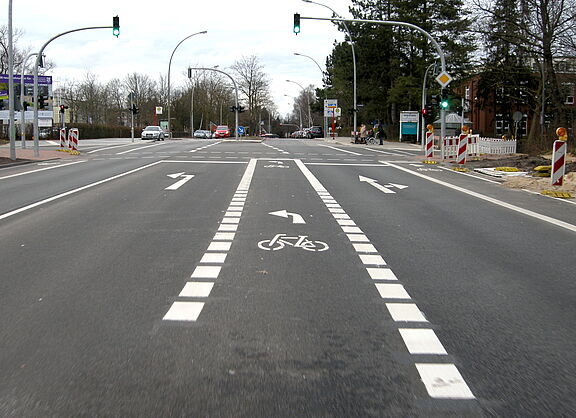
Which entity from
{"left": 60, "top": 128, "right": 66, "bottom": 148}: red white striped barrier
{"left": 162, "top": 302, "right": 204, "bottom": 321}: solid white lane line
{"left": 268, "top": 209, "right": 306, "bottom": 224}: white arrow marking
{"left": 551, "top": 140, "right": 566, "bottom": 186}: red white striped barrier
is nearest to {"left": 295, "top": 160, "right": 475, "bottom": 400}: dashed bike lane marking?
{"left": 162, "top": 302, "right": 204, "bottom": 321}: solid white lane line

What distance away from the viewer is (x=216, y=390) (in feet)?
11.4

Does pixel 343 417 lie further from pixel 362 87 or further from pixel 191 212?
pixel 362 87

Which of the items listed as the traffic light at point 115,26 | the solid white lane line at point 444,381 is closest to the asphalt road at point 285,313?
the solid white lane line at point 444,381

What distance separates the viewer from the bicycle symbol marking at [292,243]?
7.59 metres

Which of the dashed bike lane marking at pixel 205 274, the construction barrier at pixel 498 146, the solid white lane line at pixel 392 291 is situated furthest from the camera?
the construction barrier at pixel 498 146

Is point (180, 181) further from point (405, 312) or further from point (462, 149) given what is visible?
point (462, 149)

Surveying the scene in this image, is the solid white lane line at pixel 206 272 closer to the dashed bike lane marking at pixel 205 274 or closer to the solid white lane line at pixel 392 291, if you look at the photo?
the dashed bike lane marking at pixel 205 274

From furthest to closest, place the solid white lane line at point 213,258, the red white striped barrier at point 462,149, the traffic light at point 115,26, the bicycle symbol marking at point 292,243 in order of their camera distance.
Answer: the traffic light at point 115,26, the red white striped barrier at point 462,149, the bicycle symbol marking at point 292,243, the solid white lane line at point 213,258

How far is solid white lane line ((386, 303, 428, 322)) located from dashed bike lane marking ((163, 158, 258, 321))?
1457 mm

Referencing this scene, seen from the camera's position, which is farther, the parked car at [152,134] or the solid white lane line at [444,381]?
the parked car at [152,134]

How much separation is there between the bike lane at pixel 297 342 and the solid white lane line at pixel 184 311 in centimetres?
6

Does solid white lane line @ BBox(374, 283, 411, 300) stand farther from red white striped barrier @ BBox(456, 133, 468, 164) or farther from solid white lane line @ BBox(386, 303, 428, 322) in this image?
red white striped barrier @ BBox(456, 133, 468, 164)

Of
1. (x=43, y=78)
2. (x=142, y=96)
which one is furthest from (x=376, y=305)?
(x=142, y=96)

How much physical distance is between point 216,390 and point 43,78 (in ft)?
154
